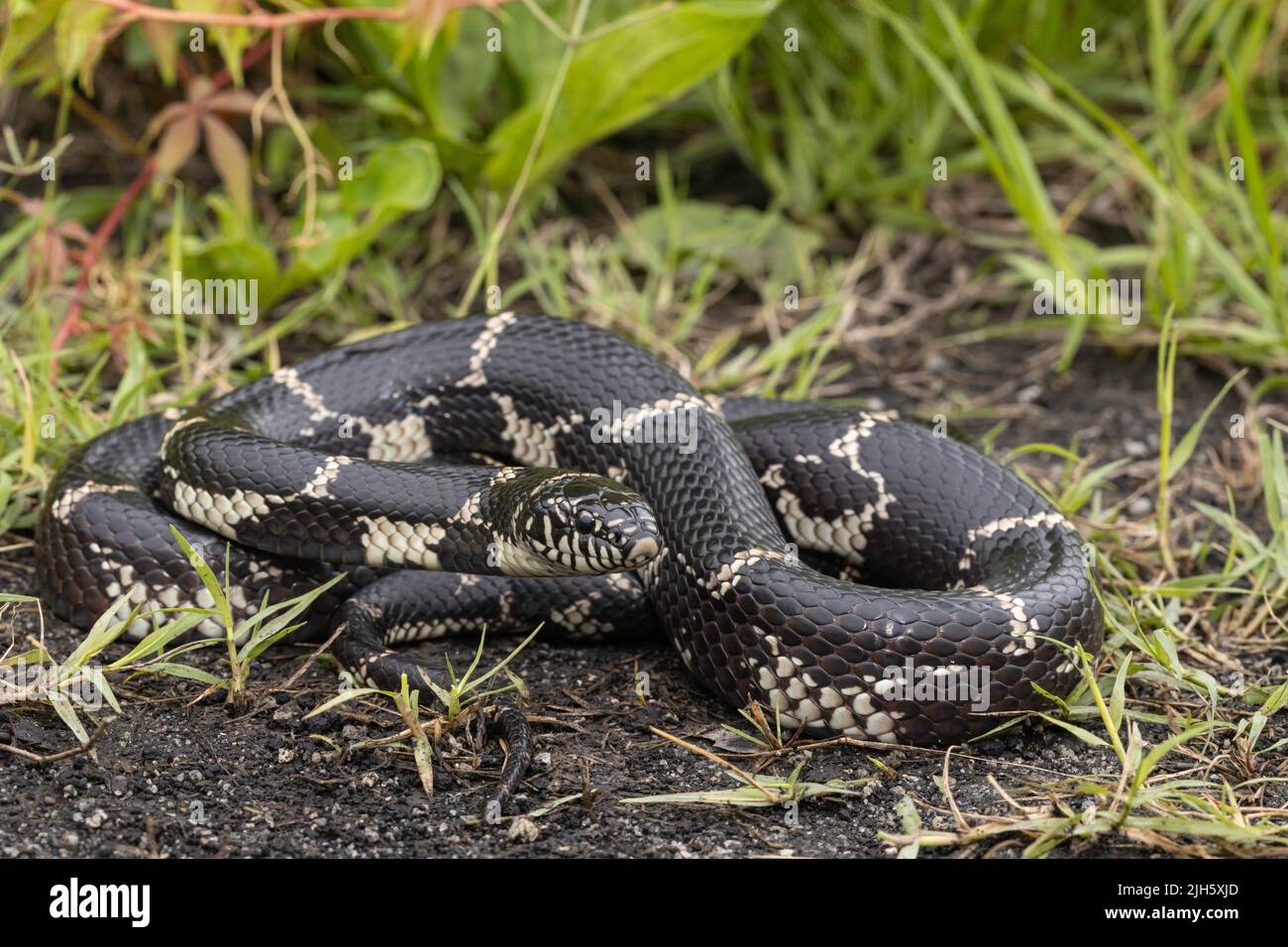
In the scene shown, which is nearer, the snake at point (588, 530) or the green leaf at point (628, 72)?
the snake at point (588, 530)

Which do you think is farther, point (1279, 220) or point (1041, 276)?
point (1279, 220)

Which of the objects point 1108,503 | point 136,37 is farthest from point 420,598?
point 136,37

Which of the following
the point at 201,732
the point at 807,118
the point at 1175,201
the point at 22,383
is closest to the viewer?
the point at 201,732

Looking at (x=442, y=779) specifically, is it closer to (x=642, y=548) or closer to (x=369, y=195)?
(x=642, y=548)

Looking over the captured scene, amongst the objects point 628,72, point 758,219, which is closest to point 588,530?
point 628,72

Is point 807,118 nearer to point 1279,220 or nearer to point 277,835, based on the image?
point 1279,220

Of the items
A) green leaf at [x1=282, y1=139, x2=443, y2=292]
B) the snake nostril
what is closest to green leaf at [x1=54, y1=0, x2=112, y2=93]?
green leaf at [x1=282, y1=139, x2=443, y2=292]

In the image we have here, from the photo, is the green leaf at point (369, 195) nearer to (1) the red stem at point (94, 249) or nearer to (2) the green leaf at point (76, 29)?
(1) the red stem at point (94, 249)

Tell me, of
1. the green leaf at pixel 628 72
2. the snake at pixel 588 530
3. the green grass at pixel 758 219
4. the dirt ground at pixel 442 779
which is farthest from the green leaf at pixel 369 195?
the dirt ground at pixel 442 779
